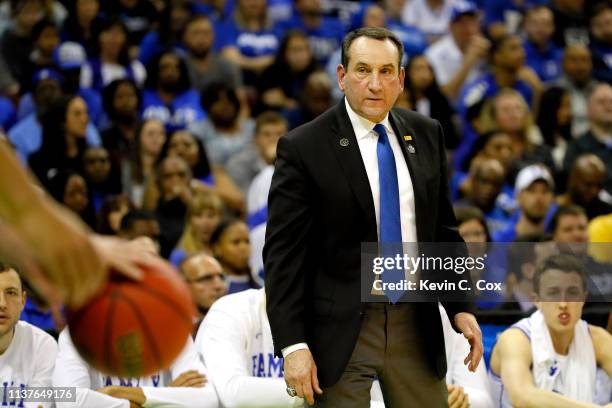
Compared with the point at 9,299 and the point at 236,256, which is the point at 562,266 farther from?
the point at 9,299

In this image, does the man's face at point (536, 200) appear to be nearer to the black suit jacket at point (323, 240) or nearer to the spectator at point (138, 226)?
the spectator at point (138, 226)

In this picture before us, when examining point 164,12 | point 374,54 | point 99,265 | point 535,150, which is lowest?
point 99,265

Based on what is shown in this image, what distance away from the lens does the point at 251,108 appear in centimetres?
1056

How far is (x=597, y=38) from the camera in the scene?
12.4 meters

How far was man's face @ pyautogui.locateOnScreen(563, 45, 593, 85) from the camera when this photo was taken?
11.4 metres

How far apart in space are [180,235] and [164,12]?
3.33 meters

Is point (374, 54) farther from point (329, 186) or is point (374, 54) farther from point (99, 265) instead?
point (99, 265)

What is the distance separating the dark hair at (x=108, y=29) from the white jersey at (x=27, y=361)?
4893mm

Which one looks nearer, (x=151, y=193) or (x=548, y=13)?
(x=151, y=193)

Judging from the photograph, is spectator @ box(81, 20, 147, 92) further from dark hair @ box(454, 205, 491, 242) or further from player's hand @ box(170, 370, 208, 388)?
player's hand @ box(170, 370, 208, 388)

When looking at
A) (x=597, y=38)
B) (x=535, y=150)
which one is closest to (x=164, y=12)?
(x=535, y=150)

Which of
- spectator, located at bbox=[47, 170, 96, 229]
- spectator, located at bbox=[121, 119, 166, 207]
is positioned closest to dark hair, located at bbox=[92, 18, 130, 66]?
spectator, located at bbox=[121, 119, 166, 207]

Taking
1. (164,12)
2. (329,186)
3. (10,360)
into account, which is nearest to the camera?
(329,186)

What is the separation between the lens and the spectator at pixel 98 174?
8.38m
